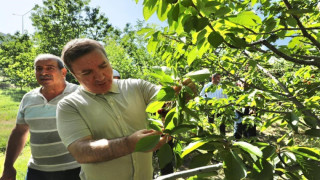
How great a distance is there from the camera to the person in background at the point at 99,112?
136 centimetres

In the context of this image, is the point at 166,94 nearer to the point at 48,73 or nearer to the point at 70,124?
the point at 70,124

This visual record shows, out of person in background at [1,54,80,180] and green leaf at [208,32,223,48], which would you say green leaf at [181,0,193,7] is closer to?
green leaf at [208,32,223,48]

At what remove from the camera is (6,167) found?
2.53 m

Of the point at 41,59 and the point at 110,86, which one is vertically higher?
the point at 41,59

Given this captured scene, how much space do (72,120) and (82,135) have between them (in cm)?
13

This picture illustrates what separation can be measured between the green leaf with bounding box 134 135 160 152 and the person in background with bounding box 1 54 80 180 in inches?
78.0

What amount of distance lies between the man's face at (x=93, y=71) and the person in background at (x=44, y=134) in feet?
4.20

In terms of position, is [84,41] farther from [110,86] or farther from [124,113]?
[124,113]

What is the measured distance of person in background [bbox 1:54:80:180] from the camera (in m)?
2.44

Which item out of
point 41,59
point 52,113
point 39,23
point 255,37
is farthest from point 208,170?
point 39,23

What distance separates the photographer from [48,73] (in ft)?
8.50

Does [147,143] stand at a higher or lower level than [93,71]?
lower

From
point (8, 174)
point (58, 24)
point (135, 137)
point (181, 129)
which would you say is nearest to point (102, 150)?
point (135, 137)

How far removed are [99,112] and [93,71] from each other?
283 mm
